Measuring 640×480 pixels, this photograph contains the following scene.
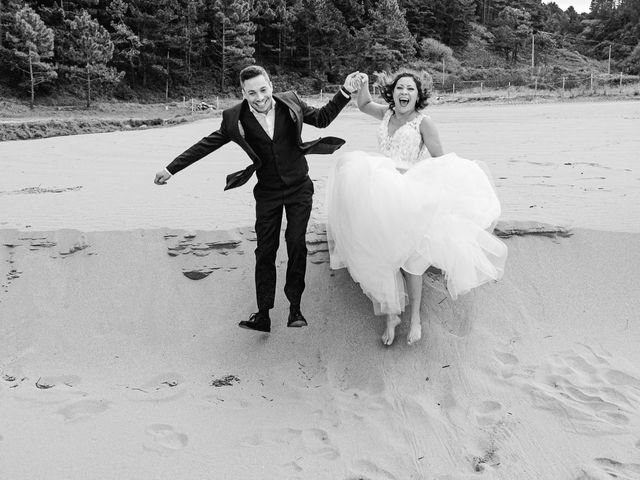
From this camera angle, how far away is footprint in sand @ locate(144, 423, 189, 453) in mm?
3258

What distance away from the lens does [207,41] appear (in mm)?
48812

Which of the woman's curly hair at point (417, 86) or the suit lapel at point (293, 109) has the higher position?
the woman's curly hair at point (417, 86)

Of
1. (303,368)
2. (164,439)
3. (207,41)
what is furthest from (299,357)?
(207,41)

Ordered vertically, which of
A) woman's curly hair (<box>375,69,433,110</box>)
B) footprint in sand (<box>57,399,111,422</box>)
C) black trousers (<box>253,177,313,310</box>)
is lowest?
footprint in sand (<box>57,399,111,422</box>)

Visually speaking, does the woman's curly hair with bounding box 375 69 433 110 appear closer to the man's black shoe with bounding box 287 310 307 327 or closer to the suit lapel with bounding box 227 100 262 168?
the suit lapel with bounding box 227 100 262 168

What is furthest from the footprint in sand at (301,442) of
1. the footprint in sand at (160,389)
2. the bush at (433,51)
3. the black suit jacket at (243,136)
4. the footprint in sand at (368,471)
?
the bush at (433,51)

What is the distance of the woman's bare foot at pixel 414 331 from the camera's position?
3.96 meters

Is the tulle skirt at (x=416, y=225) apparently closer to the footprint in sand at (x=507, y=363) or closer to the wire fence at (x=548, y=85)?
the footprint in sand at (x=507, y=363)

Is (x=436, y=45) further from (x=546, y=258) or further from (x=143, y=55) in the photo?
(x=546, y=258)

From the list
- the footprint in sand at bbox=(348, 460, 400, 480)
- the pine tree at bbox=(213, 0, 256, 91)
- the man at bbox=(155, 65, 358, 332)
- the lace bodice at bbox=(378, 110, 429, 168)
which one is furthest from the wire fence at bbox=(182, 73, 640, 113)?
the footprint in sand at bbox=(348, 460, 400, 480)

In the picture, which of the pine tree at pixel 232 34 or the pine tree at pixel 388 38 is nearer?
the pine tree at pixel 232 34

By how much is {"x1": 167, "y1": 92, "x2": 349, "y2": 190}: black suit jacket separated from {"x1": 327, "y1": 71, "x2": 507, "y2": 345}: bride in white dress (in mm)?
219

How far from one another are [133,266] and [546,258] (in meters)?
3.31

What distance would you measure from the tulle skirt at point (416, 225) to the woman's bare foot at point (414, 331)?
0.15 metres
